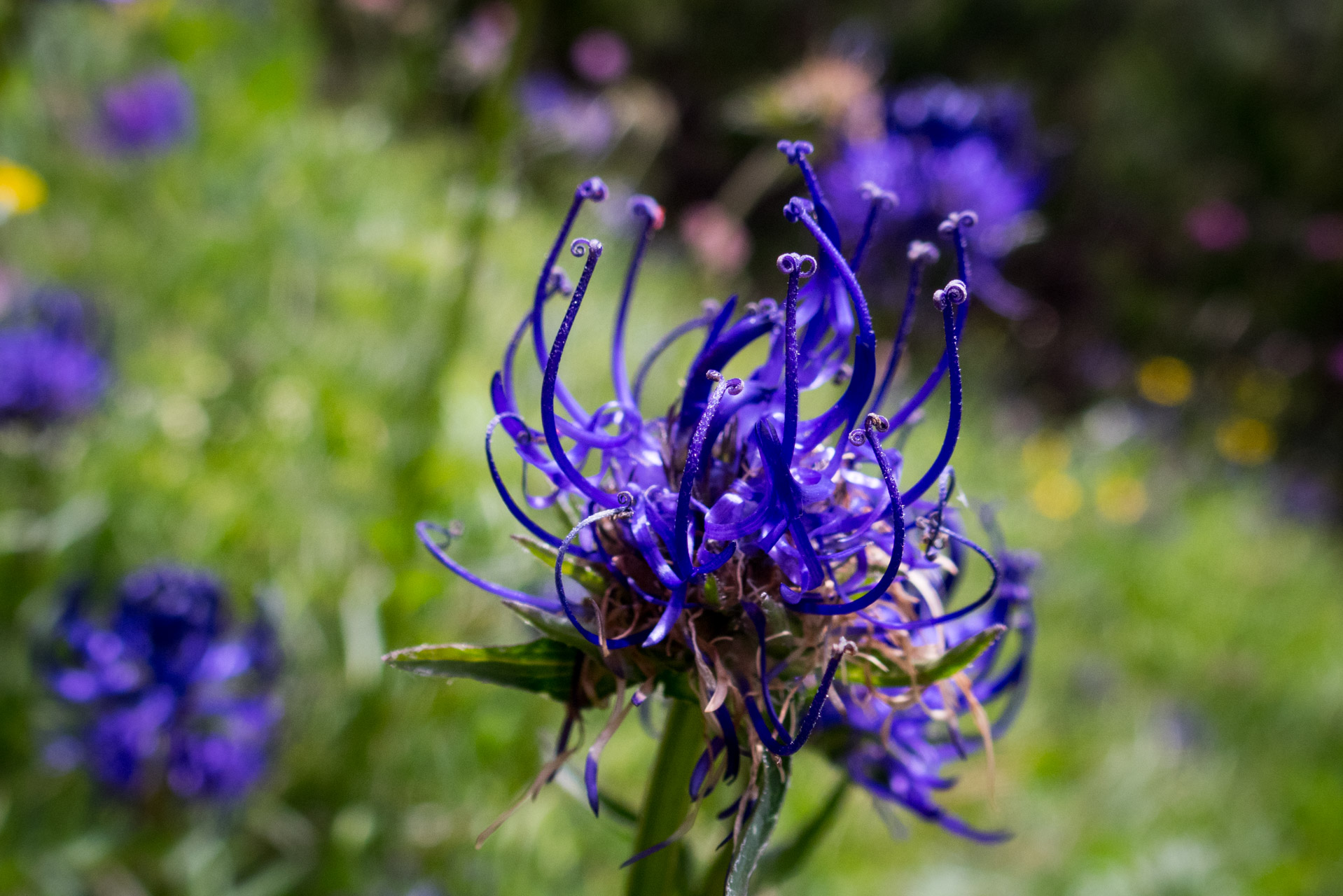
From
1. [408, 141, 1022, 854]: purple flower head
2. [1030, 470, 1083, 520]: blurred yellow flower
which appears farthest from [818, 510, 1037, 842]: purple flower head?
[1030, 470, 1083, 520]: blurred yellow flower

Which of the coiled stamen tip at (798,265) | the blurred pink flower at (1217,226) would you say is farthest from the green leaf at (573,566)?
the blurred pink flower at (1217,226)

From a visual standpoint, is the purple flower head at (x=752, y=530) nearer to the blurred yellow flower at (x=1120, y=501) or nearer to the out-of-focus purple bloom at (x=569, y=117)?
the out-of-focus purple bloom at (x=569, y=117)

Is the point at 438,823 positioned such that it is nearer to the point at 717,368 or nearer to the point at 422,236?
the point at 717,368

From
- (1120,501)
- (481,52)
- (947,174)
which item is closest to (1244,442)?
(1120,501)

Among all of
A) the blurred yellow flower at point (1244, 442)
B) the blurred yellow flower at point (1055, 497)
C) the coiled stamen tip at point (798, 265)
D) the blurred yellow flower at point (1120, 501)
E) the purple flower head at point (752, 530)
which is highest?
the coiled stamen tip at point (798, 265)

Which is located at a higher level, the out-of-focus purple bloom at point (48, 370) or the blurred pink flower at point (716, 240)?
the out-of-focus purple bloom at point (48, 370)
